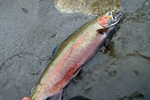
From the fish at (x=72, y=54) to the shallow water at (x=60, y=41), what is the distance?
0.17 metres

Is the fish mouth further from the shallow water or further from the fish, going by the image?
the shallow water

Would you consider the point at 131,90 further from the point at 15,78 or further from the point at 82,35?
the point at 15,78

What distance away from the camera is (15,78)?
309 cm

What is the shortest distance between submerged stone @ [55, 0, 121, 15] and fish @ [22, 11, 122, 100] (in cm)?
35

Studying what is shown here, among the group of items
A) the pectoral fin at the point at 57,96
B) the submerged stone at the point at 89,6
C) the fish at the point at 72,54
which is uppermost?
the submerged stone at the point at 89,6

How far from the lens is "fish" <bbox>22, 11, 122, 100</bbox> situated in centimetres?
275

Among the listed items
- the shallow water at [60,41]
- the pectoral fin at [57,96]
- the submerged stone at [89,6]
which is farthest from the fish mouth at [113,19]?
the pectoral fin at [57,96]

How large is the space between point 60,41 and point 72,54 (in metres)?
0.60

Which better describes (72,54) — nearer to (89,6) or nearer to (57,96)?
(57,96)

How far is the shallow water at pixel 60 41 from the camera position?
286cm

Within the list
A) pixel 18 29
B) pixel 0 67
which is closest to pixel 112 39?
pixel 18 29

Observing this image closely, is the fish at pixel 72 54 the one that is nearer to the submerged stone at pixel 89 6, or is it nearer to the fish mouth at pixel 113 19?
the fish mouth at pixel 113 19

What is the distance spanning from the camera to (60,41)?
3.41m

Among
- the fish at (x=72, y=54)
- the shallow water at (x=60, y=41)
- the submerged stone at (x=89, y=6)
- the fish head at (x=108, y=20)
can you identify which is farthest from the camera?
the submerged stone at (x=89, y=6)
